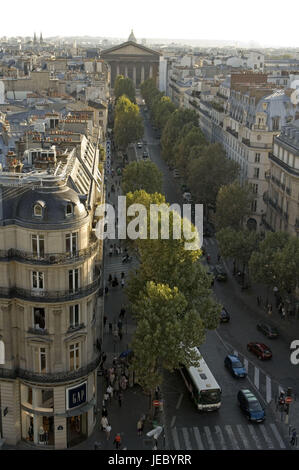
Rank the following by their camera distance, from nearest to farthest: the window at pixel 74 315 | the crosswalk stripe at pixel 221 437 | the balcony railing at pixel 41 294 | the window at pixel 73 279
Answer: the balcony railing at pixel 41 294
the window at pixel 73 279
the window at pixel 74 315
the crosswalk stripe at pixel 221 437

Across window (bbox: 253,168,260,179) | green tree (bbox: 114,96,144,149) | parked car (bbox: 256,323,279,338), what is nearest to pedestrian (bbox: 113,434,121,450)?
parked car (bbox: 256,323,279,338)

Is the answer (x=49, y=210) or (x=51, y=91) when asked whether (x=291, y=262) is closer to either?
(x=49, y=210)

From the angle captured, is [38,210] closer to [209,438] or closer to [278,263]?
[209,438]

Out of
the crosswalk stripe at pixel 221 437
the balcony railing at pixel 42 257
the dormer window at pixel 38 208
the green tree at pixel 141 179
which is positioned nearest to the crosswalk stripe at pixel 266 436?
the crosswalk stripe at pixel 221 437

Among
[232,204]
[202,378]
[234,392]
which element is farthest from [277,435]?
[232,204]

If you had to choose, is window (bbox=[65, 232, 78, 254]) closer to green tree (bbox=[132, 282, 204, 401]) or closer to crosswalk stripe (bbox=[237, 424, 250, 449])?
green tree (bbox=[132, 282, 204, 401])

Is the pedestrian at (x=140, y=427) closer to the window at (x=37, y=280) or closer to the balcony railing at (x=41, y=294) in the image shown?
the balcony railing at (x=41, y=294)
